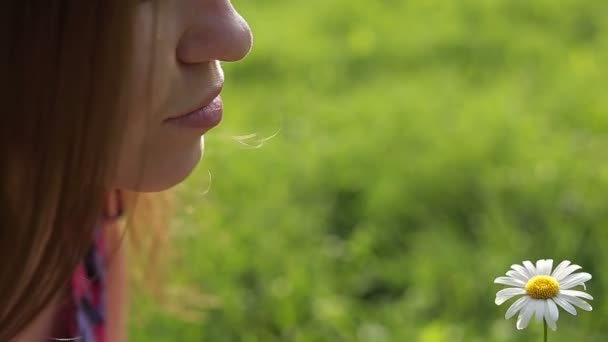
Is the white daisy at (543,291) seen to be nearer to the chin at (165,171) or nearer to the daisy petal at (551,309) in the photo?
the daisy petal at (551,309)

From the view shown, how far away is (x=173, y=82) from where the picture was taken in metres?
0.97

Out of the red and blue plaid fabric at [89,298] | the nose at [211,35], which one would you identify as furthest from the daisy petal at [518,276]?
the red and blue plaid fabric at [89,298]

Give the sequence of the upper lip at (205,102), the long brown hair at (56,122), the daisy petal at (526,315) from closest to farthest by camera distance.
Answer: the daisy petal at (526,315), the long brown hair at (56,122), the upper lip at (205,102)

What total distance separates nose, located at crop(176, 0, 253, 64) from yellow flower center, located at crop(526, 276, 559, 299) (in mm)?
370

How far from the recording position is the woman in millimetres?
882

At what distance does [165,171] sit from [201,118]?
7 centimetres

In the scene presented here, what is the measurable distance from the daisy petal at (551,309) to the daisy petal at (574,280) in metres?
0.02

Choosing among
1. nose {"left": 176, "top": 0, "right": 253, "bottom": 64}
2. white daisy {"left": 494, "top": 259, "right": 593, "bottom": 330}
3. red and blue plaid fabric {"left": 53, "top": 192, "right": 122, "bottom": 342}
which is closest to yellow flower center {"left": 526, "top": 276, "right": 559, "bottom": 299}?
white daisy {"left": 494, "top": 259, "right": 593, "bottom": 330}

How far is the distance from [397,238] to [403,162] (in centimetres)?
23

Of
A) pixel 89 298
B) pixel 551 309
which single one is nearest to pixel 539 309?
pixel 551 309

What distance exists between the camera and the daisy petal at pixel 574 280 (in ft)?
2.42

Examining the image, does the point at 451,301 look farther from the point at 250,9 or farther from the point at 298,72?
the point at 250,9

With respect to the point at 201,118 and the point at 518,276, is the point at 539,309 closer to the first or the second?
the point at 518,276

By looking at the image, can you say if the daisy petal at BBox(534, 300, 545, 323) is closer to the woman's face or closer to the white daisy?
the white daisy
